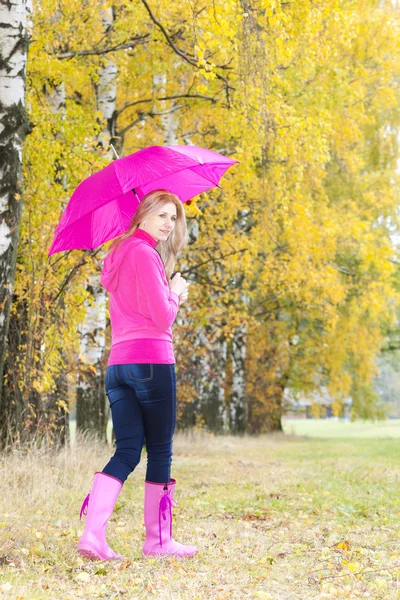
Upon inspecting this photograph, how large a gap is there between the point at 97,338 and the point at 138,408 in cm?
685

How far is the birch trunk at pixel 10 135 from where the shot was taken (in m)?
6.57

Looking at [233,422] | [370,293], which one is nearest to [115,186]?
[370,293]

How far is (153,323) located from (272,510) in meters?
3.09

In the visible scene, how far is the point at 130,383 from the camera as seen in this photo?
440 centimetres

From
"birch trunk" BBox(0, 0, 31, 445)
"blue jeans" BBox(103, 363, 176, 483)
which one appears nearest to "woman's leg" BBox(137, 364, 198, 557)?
"blue jeans" BBox(103, 363, 176, 483)

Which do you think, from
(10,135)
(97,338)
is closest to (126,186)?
(10,135)

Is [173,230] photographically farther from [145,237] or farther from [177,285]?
[177,285]

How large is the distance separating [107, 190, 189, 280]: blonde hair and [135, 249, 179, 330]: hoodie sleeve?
187 mm

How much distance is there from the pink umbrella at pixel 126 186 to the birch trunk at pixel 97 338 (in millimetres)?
5733

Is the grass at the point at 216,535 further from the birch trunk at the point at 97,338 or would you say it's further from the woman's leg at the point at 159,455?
the birch trunk at the point at 97,338

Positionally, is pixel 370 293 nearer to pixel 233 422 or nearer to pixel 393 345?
pixel 233 422

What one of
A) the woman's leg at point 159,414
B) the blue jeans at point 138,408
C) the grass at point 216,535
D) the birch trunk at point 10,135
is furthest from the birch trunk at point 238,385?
the blue jeans at point 138,408

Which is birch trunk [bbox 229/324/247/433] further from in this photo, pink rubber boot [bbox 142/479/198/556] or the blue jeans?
the blue jeans

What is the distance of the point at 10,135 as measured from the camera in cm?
665
